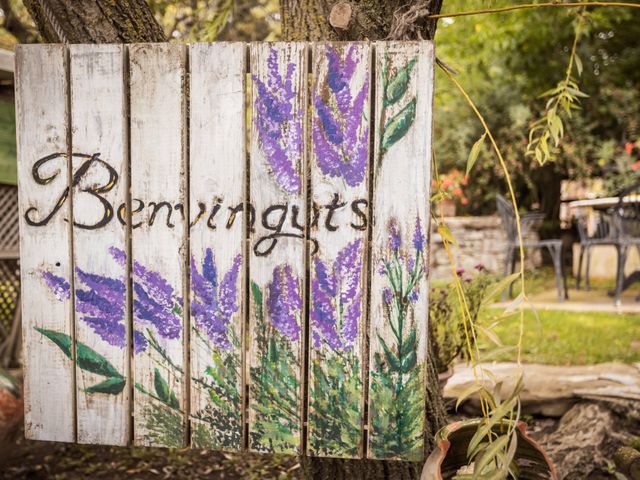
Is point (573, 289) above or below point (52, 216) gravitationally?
below

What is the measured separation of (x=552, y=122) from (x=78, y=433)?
5.17ft

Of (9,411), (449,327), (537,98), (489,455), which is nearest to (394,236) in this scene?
(489,455)

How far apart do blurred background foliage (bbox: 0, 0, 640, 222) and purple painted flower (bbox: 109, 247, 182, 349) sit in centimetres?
558

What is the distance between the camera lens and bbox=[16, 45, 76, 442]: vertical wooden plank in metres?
1.47

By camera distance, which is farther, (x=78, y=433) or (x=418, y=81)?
(x=78, y=433)

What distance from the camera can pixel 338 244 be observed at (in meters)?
1.41

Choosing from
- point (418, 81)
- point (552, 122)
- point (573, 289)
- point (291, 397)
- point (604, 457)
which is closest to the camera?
A: point (418, 81)

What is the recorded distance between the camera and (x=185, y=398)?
4.93 ft

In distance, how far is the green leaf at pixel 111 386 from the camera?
1521mm

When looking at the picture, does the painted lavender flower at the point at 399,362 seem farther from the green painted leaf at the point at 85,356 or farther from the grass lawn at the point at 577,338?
the grass lawn at the point at 577,338

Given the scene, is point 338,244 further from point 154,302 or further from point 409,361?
point 154,302

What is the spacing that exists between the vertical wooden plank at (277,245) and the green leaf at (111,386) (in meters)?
0.35

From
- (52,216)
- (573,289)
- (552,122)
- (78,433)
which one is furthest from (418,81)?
(573,289)

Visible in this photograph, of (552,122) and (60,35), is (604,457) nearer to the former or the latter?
(552,122)
